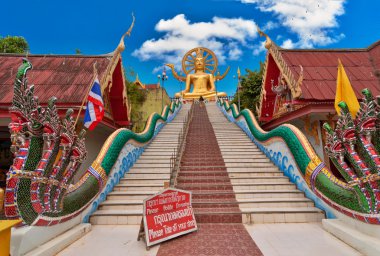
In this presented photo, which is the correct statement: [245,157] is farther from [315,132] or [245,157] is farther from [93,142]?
[93,142]

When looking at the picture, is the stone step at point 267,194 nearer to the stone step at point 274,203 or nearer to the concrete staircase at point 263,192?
the concrete staircase at point 263,192

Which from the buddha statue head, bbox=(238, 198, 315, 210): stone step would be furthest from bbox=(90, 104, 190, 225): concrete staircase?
the buddha statue head

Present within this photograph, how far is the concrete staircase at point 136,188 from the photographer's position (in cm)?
464

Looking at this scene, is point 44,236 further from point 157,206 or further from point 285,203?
point 285,203

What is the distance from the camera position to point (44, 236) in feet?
11.3

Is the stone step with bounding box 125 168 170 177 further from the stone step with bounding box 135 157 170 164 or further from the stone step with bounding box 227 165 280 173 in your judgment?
the stone step with bounding box 227 165 280 173

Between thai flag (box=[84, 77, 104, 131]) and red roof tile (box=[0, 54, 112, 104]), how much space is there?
2737 millimetres

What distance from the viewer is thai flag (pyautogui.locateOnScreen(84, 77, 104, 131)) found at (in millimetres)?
4590

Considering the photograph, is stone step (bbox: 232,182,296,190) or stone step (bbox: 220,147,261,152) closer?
stone step (bbox: 232,182,296,190)

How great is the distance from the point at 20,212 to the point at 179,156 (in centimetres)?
420

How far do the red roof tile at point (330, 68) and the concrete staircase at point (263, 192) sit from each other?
308cm

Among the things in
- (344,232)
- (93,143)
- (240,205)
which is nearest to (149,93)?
(93,143)

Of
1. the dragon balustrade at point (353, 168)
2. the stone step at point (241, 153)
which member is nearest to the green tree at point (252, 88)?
the stone step at point (241, 153)

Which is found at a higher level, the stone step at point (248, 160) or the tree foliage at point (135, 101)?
the tree foliage at point (135, 101)
